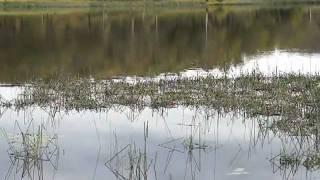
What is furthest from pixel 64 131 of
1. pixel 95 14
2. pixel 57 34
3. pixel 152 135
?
pixel 95 14

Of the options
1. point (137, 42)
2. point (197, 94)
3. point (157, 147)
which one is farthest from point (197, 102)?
point (137, 42)

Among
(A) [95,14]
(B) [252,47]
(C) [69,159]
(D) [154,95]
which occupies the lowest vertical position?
(C) [69,159]

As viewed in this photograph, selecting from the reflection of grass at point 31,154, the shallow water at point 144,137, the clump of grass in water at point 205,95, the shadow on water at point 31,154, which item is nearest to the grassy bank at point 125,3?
the shallow water at point 144,137

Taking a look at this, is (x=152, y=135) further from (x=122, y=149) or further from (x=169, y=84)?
(x=169, y=84)

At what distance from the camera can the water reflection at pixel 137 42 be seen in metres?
32.5

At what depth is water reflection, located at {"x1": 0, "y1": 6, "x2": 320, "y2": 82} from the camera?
1280 inches

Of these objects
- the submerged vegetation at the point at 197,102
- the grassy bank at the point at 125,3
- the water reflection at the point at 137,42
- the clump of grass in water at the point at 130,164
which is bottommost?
the clump of grass in water at the point at 130,164

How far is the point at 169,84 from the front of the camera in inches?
909

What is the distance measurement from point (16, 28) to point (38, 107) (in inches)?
1587

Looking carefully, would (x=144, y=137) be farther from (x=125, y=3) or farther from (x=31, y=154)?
(x=125, y=3)

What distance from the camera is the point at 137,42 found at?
4859 centimetres

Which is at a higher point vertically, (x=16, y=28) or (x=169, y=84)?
(x=16, y=28)

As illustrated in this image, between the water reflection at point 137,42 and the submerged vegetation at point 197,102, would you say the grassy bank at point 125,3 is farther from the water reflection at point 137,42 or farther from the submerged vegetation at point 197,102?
the submerged vegetation at point 197,102

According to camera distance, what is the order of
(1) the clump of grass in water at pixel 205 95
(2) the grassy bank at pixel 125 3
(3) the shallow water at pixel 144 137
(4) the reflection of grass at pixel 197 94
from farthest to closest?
(2) the grassy bank at pixel 125 3
(4) the reflection of grass at pixel 197 94
(1) the clump of grass in water at pixel 205 95
(3) the shallow water at pixel 144 137
